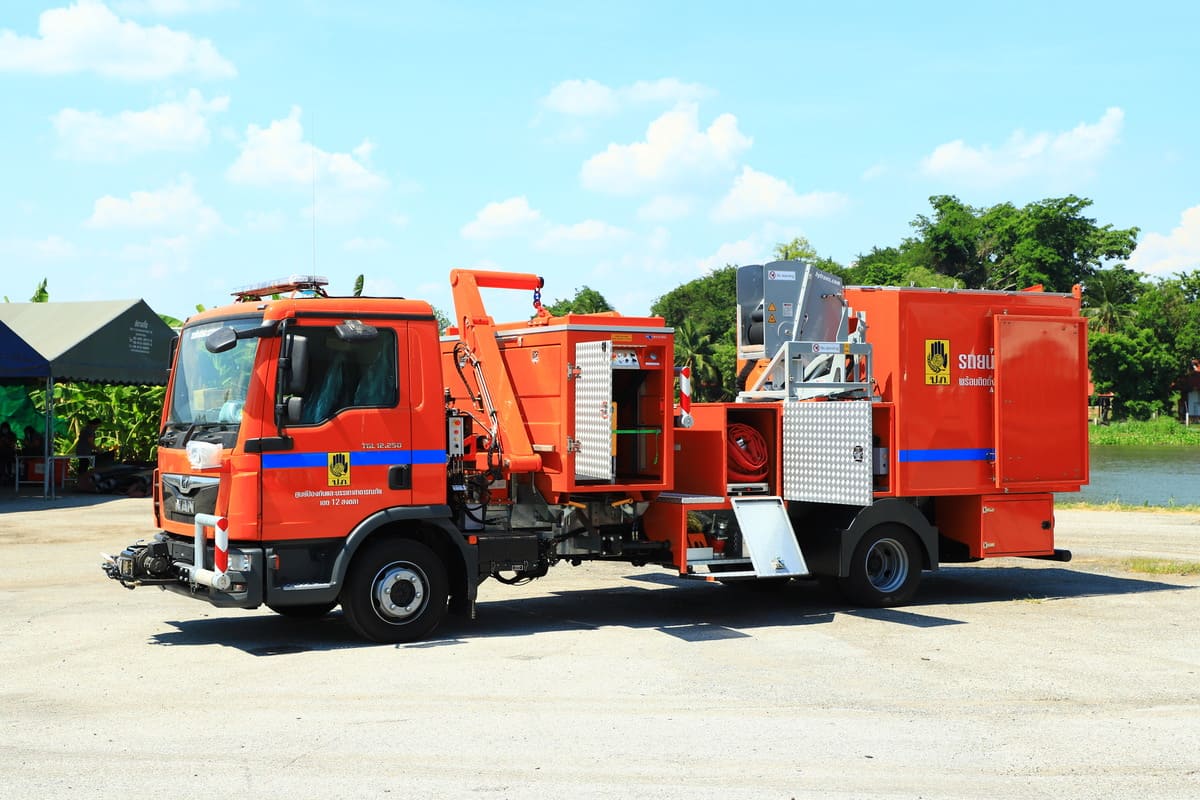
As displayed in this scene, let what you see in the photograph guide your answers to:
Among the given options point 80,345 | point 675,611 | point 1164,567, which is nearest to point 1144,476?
point 1164,567

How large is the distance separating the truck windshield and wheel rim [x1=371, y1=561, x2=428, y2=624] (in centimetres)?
176

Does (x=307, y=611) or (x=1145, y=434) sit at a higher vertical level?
(x=1145, y=434)

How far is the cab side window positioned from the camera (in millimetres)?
9758

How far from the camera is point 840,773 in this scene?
21.3 ft

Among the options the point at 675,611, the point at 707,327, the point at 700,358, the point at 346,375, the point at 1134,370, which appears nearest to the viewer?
the point at 346,375

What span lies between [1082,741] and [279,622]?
7.22 m

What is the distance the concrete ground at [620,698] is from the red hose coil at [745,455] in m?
1.37

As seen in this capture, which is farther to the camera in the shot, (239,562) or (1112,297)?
(1112,297)

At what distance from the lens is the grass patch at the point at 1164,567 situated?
15.4 meters

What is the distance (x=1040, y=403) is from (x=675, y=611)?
4.47 m

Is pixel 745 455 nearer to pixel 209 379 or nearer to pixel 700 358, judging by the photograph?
pixel 209 379

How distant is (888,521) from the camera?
12.3 m

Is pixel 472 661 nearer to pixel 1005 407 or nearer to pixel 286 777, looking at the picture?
pixel 286 777

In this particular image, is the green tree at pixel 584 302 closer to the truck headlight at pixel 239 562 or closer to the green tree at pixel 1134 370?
the green tree at pixel 1134 370
